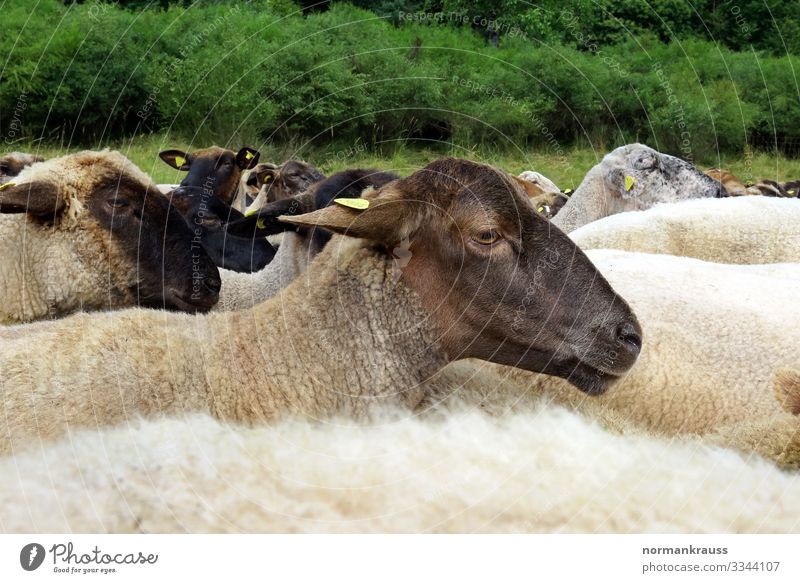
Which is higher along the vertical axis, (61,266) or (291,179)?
(61,266)

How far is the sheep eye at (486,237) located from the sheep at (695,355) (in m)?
0.82

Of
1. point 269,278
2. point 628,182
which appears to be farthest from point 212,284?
point 628,182

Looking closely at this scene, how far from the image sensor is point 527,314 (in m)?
4.66

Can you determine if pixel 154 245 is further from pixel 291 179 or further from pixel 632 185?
pixel 632 185

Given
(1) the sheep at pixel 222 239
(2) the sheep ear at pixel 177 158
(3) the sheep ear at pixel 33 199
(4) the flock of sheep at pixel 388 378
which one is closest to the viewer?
(4) the flock of sheep at pixel 388 378

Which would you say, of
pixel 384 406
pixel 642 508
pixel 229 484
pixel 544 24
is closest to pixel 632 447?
pixel 642 508

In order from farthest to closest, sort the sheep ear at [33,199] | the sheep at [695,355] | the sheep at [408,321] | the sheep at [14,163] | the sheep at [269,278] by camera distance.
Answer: the sheep at [14,163] < the sheep at [269,278] < the sheep ear at [33,199] < the sheep at [695,355] < the sheep at [408,321]

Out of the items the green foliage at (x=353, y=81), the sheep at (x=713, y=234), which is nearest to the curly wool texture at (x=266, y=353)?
the green foliage at (x=353, y=81)

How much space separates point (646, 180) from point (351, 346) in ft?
24.8

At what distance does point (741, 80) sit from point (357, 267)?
15129 millimetres

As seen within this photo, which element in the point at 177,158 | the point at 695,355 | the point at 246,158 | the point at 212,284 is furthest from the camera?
the point at 177,158
